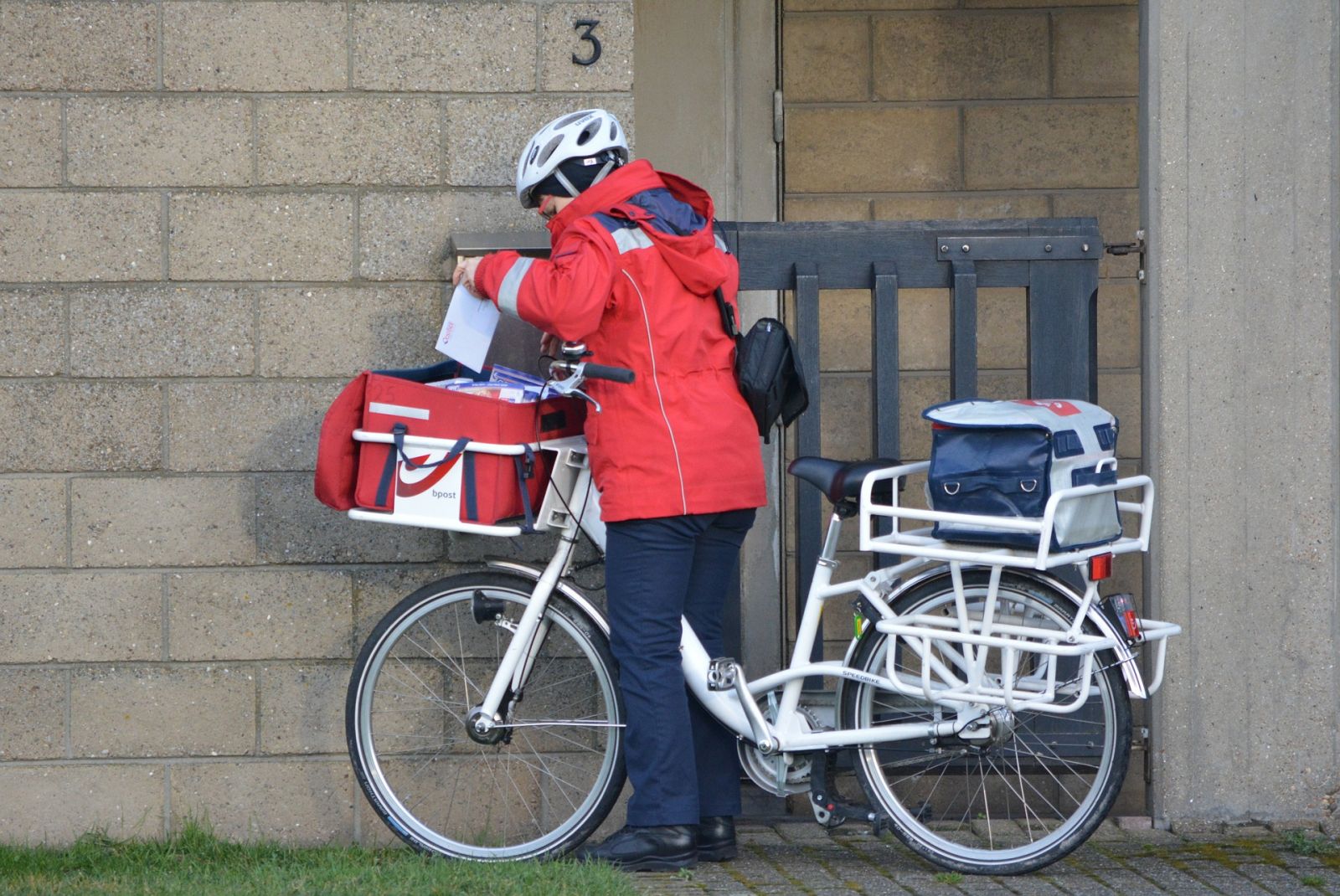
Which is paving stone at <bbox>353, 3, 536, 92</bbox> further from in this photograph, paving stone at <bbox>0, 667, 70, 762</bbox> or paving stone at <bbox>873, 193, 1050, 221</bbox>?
paving stone at <bbox>873, 193, 1050, 221</bbox>

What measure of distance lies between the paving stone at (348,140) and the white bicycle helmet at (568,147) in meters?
0.64

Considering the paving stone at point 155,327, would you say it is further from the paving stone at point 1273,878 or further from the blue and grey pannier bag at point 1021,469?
the paving stone at point 1273,878

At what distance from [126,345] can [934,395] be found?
3190 mm

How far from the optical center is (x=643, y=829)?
436 cm

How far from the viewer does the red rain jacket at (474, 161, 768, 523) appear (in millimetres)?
4176

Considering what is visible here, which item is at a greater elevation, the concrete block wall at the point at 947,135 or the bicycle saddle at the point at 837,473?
the concrete block wall at the point at 947,135

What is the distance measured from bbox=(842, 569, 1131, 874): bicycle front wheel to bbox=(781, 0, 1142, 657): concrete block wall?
1.98 metres

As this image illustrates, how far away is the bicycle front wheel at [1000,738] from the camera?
4.15 m

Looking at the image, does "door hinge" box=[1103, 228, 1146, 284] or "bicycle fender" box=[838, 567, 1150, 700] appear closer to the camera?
"bicycle fender" box=[838, 567, 1150, 700]

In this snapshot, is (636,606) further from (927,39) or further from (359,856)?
(927,39)

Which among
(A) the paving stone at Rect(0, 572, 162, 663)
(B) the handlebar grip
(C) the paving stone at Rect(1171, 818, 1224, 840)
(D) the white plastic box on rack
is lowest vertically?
(C) the paving stone at Rect(1171, 818, 1224, 840)

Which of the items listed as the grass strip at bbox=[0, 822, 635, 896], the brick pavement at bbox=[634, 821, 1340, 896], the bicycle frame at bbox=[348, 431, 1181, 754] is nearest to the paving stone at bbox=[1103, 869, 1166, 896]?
the brick pavement at bbox=[634, 821, 1340, 896]

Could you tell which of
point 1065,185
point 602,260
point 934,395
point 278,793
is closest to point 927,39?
point 1065,185

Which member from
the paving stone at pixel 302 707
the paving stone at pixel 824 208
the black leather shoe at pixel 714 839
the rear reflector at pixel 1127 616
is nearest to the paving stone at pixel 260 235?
the paving stone at pixel 302 707
